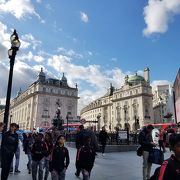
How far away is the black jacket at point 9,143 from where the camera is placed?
7.38 meters

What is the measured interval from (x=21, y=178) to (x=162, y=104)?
122882 millimetres

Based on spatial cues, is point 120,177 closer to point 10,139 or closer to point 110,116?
point 10,139

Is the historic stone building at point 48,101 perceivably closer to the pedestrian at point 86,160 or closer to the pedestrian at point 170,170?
the pedestrian at point 86,160

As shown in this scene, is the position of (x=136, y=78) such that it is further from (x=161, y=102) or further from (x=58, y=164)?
(x=58, y=164)

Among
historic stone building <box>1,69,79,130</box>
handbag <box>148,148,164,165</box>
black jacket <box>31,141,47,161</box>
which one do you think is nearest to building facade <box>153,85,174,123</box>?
historic stone building <box>1,69,79,130</box>

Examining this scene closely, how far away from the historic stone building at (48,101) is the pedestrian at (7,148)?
8120 cm

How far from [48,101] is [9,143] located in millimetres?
86841

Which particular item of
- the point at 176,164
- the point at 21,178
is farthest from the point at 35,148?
the point at 176,164

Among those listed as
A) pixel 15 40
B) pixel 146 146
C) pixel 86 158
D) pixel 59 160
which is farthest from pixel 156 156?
pixel 15 40

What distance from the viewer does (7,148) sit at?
24.3 feet

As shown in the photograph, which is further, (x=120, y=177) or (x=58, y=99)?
(x=58, y=99)

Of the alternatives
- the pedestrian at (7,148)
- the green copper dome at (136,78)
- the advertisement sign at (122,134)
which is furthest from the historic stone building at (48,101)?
the pedestrian at (7,148)

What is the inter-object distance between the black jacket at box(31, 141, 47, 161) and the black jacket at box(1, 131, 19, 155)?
2.16 feet

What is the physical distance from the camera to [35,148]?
7895 millimetres
